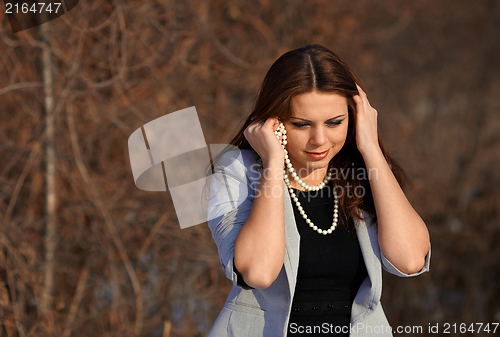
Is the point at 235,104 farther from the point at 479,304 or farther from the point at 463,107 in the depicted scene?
the point at 463,107

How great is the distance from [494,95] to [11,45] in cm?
526

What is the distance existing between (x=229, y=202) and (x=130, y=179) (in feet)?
6.91

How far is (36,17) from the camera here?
3150 mm


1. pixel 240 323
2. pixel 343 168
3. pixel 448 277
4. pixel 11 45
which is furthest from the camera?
pixel 448 277

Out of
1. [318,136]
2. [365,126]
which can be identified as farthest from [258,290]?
[365,126]

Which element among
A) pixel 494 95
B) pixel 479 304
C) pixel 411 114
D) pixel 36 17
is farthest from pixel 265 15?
pixel 494 95

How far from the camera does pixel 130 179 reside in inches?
139

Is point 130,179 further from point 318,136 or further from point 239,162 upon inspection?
point 318,136

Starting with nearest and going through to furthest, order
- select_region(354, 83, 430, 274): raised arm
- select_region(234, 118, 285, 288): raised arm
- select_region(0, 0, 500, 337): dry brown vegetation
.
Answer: select_region(234, 118, 285, 288): raised arm → select_region(354, 83, 430, 274): raised arm → select_region(0, 0, 500, 337): dry brown vegetation

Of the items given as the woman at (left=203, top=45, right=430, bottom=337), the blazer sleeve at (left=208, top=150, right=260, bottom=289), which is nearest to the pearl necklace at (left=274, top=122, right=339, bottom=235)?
the woman at (left=203, top=45, right=430, bottom=337)

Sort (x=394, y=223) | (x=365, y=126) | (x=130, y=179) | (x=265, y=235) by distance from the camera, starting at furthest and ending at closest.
Result: (x=130, y=179), (x=365, y=126), (x=394, y=223), (x=265, y=235)

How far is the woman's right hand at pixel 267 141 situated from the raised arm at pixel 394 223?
11.0 inches

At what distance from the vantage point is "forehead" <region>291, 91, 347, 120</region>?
1.57 meters

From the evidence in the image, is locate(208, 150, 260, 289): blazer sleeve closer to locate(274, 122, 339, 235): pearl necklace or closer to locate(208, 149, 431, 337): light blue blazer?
locate(208, 149, 431, 337): light blue blazer
